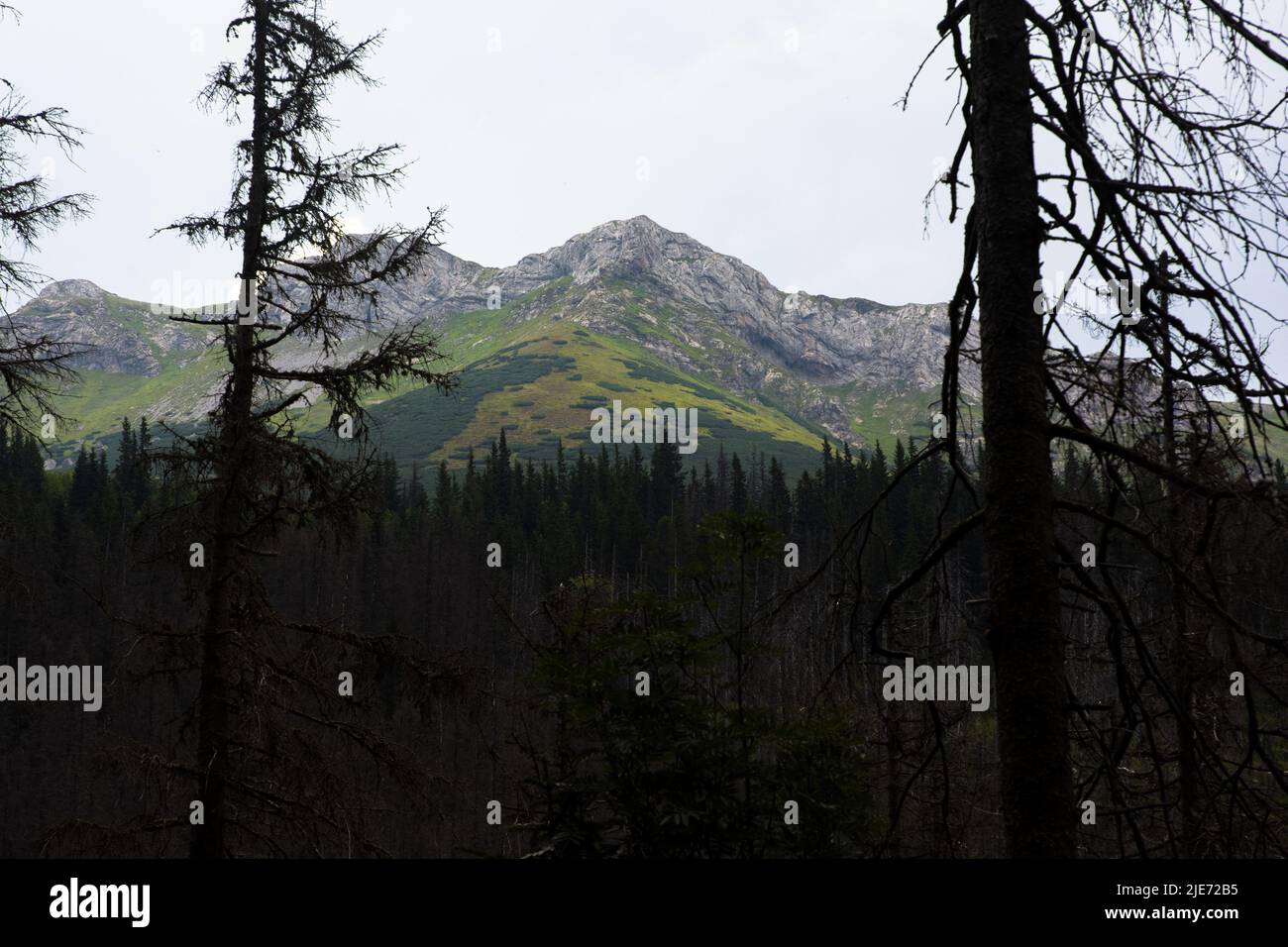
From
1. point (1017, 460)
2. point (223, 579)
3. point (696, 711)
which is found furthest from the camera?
point (223, 579)

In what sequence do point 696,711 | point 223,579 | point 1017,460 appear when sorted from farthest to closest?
point 223,579 → point 696,711 → point 1017,460

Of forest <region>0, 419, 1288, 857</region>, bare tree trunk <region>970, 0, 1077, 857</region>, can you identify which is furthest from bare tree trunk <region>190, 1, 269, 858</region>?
bare tree trunk <region>970, 0, 1077, 857</region>

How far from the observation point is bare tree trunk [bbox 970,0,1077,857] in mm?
3322

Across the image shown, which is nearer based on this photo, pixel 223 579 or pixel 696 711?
pixel 696 711

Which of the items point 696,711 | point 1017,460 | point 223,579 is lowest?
point 696,711

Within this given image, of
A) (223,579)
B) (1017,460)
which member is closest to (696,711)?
(1017,460)

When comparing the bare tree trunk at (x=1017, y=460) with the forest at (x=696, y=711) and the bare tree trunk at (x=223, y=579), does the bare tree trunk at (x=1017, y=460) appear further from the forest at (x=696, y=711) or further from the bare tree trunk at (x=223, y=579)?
the bare tree trunk at (x=223, y=579)

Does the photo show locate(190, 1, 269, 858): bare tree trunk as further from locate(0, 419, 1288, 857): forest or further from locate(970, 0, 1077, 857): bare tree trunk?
locate(970, 0, 1077, 857): bare tree trunk

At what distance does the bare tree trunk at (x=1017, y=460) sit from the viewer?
3.32 metres

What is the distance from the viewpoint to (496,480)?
359 feet

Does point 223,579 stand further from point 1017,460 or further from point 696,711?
point 1017,460

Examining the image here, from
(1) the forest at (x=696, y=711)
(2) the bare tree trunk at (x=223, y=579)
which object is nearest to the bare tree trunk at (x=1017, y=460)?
(1) the forest at (x=696, y=711)

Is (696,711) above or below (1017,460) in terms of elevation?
below

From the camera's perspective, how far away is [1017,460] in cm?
353
